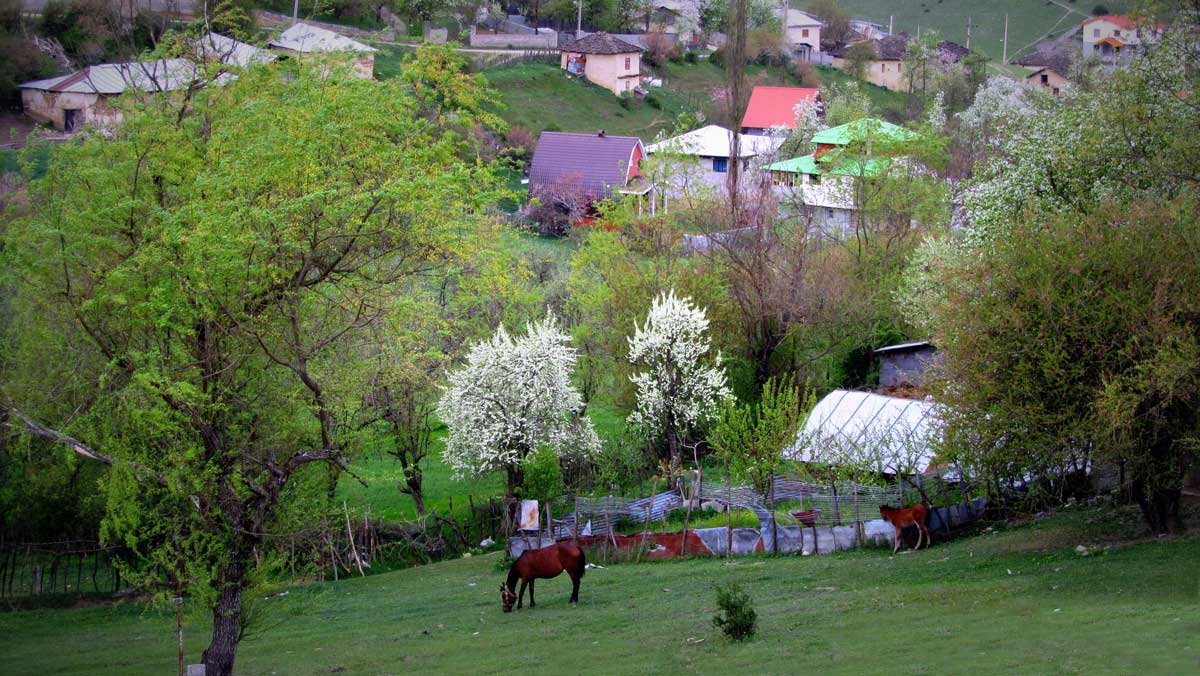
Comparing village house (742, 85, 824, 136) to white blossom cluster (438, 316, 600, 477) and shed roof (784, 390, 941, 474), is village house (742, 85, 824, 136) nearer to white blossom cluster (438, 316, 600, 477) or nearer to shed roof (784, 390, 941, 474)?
shed roof (784, 390, 941, 474)

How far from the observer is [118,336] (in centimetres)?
1841

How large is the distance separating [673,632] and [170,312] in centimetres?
968

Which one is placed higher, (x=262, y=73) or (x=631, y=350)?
(x=262, y=73)

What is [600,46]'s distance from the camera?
10500cm

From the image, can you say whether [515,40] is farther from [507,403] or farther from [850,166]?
[507,403]

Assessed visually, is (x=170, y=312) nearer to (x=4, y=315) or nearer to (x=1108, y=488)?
(x=4, y=315)

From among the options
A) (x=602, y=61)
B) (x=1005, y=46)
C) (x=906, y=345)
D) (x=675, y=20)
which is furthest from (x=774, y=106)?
(x=906, y=345)

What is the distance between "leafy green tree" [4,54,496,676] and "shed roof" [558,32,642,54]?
287ft

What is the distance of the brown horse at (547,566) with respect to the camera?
22.3m

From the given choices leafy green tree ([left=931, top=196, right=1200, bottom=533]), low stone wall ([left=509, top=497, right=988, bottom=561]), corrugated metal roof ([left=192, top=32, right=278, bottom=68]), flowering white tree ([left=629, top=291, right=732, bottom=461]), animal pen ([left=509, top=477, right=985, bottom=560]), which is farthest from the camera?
flowering white tree ([left=629, top=291, right=732, bottom=461])

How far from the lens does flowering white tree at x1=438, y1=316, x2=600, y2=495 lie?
3183cm

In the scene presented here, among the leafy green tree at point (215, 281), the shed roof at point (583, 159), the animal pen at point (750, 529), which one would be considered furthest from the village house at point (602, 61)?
the leafy green tree at point (215, 281)

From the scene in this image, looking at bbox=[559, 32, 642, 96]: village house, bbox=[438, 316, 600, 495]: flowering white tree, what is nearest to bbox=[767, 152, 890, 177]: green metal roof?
bbox=[438, 316, 600, 495]: flowering white tree

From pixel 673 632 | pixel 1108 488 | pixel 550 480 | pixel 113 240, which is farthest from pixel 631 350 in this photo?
pixel 113 240
